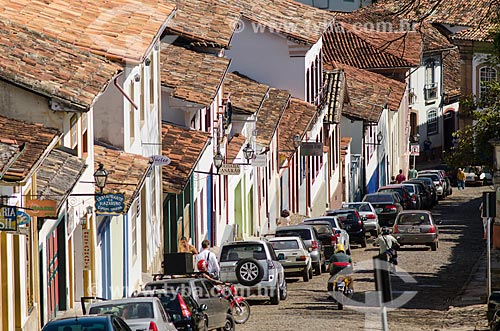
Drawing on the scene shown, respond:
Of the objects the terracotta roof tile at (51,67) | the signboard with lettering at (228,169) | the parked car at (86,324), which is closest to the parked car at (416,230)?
the signboard with lettering at (228,169)

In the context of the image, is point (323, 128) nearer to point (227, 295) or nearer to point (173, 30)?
point (173, 30)

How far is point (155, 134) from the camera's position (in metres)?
33.7

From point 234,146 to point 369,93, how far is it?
24056 millimetres

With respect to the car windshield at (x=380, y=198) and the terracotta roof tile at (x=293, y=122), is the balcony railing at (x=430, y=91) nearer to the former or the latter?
the terracotta roof tile at (x=293, y=122)

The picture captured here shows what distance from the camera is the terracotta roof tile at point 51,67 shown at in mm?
22609

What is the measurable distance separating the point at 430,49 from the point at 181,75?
44748 mm

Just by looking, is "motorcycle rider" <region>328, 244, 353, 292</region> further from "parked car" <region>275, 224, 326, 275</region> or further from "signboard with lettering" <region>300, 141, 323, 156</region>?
"signboard with lettering" <region>300, 141, 323, 156</region>

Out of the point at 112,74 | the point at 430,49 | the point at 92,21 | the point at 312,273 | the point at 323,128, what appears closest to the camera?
the point at 112,74

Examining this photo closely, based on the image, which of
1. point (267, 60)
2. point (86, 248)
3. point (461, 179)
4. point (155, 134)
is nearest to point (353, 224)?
point (267, 60)

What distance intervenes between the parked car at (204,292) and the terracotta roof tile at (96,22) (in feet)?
15.5

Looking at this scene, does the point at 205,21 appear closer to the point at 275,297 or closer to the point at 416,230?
the point at 416,230

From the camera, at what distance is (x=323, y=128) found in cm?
5647

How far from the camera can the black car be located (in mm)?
43875

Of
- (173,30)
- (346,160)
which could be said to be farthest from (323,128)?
(173,30)
